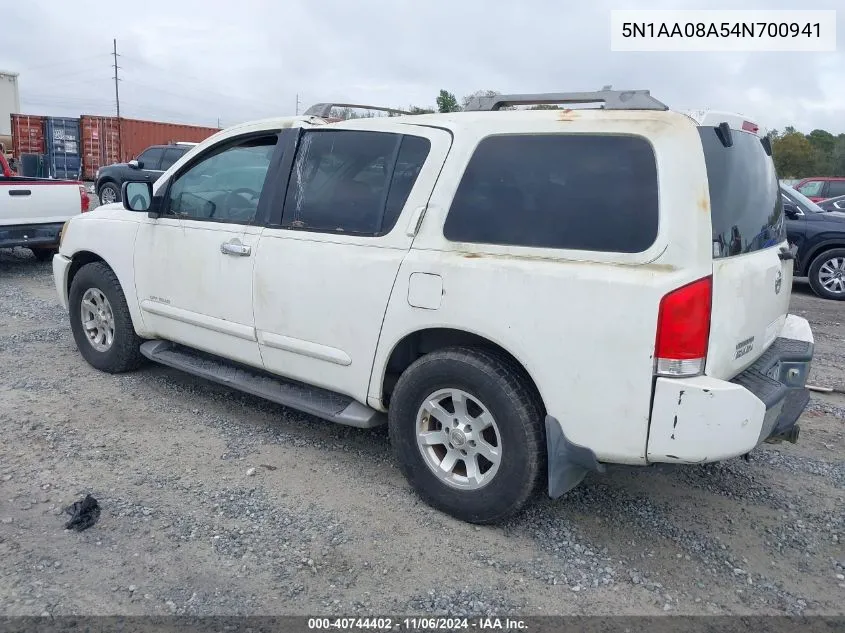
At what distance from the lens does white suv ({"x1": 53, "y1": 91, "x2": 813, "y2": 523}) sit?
9.02 ft

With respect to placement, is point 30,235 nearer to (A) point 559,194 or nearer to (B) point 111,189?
(A) point 559,194

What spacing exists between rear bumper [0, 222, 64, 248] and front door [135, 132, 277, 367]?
200 inches

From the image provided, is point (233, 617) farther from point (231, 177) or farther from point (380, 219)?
point (231, 177)

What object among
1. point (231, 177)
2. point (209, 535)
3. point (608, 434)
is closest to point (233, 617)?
point (209, 535)

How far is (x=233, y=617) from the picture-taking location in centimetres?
268

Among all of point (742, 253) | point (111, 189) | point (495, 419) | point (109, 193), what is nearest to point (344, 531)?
point (495, 419)

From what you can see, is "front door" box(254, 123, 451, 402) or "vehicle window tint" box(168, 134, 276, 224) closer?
"front door" box(254, 123, 451, 402)

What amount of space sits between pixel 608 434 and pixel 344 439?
193 cm

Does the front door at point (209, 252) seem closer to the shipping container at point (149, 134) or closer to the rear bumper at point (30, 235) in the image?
the rear bumper at point (30, 235)

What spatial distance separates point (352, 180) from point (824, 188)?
1432 cm

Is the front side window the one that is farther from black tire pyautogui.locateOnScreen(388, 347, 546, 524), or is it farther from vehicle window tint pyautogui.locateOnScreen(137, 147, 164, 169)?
vehicle window tint pyautogui.locateOnScreen(137, 147, 164, 169)

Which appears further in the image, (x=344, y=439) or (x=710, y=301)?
(x=344, y=439)

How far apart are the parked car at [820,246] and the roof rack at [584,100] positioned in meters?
7.14

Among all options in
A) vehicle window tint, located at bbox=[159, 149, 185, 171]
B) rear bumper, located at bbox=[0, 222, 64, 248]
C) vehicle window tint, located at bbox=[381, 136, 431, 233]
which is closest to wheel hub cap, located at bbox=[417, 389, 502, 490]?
vehicle window tint, located at bbox=[381, 136, 431, 233]
